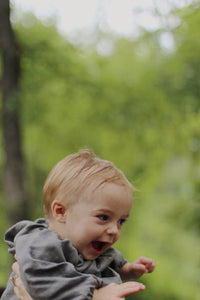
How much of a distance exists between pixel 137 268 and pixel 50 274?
496 millimetres

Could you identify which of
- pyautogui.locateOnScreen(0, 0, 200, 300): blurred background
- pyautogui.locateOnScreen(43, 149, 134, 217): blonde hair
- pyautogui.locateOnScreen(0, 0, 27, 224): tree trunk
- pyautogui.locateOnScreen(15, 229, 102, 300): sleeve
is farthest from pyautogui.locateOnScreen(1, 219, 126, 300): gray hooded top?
pyautogui.locateOnScreen(0, 0, 27, 224): tree trunk

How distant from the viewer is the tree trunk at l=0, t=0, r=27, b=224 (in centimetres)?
482

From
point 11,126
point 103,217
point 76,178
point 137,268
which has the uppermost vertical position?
point 11,126

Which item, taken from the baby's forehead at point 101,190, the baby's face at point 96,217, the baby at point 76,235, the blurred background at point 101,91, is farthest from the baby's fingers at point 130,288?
the blurred background at point 101,91

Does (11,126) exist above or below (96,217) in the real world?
above

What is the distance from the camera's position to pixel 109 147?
6398 millimetres

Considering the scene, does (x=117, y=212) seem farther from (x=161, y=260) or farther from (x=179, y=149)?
(x=161, y=260)

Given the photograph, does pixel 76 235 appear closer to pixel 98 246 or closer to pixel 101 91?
pixel 98 246

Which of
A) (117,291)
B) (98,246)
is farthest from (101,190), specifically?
(117,291)

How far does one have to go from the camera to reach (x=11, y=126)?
4961 mm

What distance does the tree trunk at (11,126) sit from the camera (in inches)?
190

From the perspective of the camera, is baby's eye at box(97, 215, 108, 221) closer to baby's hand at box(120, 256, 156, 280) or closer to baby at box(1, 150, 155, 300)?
baby at box(1, 150, 155, 300)

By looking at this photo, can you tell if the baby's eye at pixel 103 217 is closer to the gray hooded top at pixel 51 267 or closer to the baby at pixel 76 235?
the baby at pixel 76 235

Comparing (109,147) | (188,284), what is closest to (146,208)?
(188,284)
